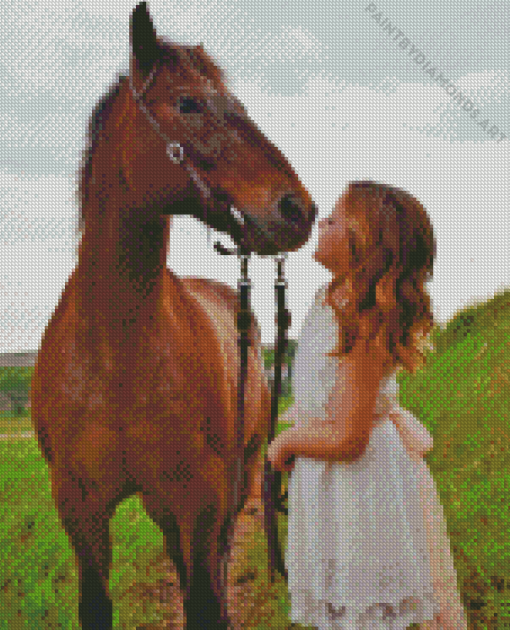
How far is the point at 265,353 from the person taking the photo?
17.7 ft

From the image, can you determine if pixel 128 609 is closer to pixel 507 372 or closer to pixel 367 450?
pixel 367 450

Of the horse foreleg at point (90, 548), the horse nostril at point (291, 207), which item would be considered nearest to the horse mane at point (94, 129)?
the horse nostril at point (291, 207)

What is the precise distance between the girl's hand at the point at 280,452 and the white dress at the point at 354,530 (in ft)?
0.15

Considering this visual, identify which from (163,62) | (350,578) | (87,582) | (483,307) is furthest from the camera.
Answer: (483,307)

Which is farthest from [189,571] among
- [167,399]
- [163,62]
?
[163,62]

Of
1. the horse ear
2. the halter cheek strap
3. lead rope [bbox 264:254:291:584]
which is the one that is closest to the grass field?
lead rope [bbox 264:254:291:584]

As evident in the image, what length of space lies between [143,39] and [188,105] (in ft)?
1.10

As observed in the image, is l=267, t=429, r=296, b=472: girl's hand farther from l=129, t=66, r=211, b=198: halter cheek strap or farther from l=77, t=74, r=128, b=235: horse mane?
l=77, t=74, r=128, b=235: horse mane

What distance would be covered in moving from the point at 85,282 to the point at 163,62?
95cm

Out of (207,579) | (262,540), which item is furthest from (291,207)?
(262,540)

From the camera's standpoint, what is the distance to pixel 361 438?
7.77 ft

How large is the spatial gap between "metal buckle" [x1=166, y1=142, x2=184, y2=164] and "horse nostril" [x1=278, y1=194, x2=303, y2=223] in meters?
0.51

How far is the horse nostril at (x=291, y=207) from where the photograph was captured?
8.15 feet

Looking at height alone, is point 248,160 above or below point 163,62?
below
